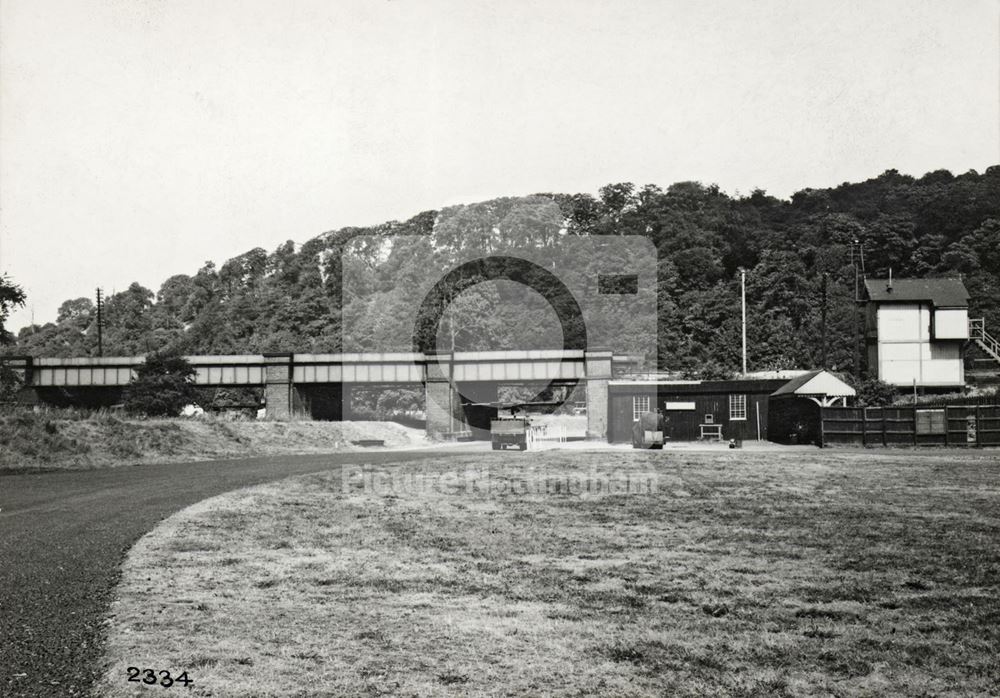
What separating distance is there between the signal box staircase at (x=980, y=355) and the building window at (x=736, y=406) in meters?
31.9

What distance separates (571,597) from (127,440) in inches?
1408

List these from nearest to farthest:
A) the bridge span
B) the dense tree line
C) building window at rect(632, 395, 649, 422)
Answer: building window at rect(632, 395, 649, 422)
the bridge span
the dense tree line

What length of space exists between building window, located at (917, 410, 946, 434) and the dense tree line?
34.1 meters

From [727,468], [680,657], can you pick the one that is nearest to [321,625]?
[680,657]

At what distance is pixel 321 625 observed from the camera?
8.66 metres

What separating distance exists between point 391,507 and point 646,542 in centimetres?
670

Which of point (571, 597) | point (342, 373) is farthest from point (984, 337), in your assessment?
point (571, 597)

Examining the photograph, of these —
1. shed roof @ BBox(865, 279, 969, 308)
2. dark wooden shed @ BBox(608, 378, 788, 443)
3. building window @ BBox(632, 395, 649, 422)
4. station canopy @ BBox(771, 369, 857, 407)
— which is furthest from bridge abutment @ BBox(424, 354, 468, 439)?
shed roof @ BBox(865, 279, 969, 308)

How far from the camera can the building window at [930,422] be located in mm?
38906

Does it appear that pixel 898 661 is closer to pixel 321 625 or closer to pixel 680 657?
pixel 680 657

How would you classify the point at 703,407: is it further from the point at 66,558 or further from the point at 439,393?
the point at 66,558

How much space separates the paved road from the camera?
739 centimetres

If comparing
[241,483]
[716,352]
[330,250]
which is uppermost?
[330,250]

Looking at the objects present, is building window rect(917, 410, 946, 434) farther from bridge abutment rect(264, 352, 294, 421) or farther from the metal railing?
bridge abutment rect(264, 352, 294, 421)
